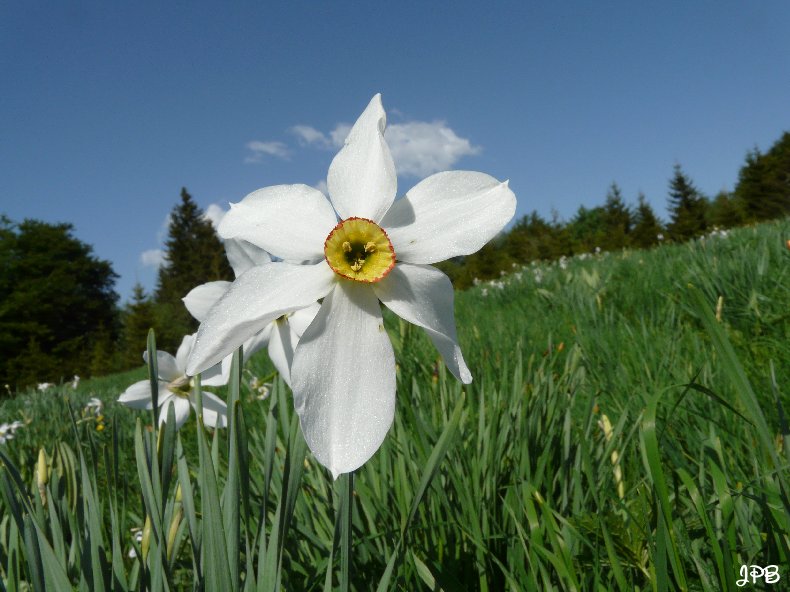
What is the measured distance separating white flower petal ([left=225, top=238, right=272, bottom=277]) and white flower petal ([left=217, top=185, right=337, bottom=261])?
0.17 metres

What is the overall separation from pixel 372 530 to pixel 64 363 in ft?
115

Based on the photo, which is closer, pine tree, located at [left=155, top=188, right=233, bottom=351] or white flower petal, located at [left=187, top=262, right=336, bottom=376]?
white flower petal, located at [left=187, top=262, right=336, bottom=376]

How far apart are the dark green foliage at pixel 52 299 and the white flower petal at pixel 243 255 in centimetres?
3162

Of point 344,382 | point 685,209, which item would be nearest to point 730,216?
point 685,209

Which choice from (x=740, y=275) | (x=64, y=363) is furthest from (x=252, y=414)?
(x=64, y=363)

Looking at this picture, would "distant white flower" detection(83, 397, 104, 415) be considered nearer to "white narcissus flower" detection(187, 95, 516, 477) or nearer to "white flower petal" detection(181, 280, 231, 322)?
"white flower petal" detection(181, 280, 231, 322)

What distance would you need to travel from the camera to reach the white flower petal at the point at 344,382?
53 cm

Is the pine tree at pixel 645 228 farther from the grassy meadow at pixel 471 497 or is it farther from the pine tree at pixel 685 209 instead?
the grassy meadow at pixel 471 497

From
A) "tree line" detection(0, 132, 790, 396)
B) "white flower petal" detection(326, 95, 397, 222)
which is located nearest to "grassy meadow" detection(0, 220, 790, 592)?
"white flower petal" detection(326, 95, 397, 222)

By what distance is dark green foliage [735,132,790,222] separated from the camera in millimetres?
41062

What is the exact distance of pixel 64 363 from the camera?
97.9 feet

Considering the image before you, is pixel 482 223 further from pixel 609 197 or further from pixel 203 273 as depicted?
pixel 609 197

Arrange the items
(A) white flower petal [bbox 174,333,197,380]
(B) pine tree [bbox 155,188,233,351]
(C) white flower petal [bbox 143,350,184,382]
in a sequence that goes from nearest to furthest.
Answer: (A) white flower petal [bbox 174,333,197,380]
(C) white flower petal [bbox 143,350,184,382]
(B) pine tree [bbox 155,188,233,351]

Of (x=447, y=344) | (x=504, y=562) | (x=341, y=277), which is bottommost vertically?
(x=504, y=562)
